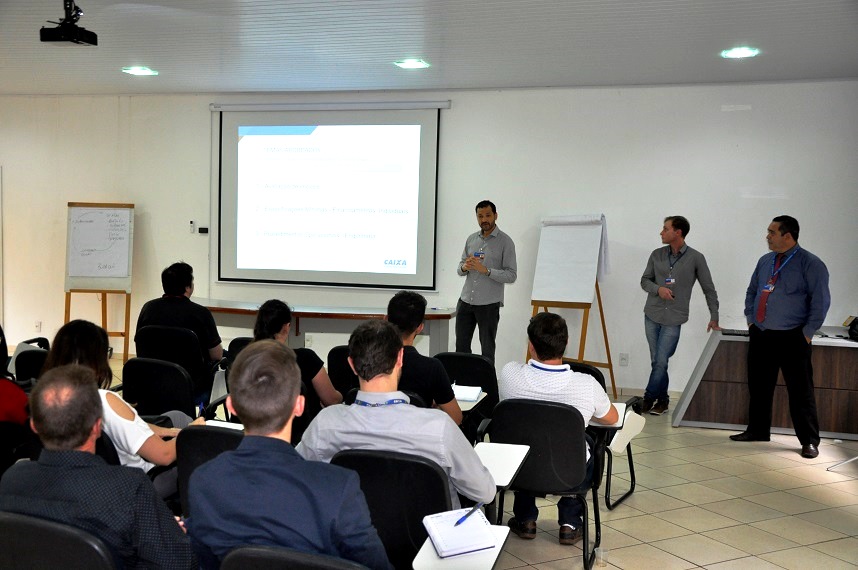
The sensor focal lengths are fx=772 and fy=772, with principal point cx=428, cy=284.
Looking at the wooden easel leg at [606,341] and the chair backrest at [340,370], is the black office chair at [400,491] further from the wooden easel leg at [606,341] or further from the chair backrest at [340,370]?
the wooden easel leg at [606,341]

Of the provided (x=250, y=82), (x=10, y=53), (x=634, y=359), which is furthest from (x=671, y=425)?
(x=10, y=53)

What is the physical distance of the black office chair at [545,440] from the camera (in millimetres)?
3125

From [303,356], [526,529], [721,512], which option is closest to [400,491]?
[303,356]

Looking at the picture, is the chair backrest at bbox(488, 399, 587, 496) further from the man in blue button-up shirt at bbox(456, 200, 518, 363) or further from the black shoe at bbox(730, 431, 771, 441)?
the man in blue button-up shirt at bbox(456, 200, 518, 363)

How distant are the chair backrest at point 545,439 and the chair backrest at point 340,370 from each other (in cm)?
108

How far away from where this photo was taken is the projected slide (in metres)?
7.76

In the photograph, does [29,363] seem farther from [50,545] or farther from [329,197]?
[329,197]

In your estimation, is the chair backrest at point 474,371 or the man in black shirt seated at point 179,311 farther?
the man in black shirt seated at point 179,311

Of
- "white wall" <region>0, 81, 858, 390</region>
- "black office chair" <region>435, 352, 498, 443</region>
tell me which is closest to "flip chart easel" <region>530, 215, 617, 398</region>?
"white wall" <region>0, 81, 858, 390</region>

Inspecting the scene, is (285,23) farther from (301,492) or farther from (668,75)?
(301,492)

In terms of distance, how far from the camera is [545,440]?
125 inches

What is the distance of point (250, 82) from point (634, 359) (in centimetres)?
454

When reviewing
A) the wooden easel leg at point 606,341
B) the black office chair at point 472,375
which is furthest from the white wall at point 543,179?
the black office chair at point 472,375

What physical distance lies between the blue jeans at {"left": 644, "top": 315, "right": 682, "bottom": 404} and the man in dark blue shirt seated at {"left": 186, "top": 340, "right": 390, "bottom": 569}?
5.29 meters
